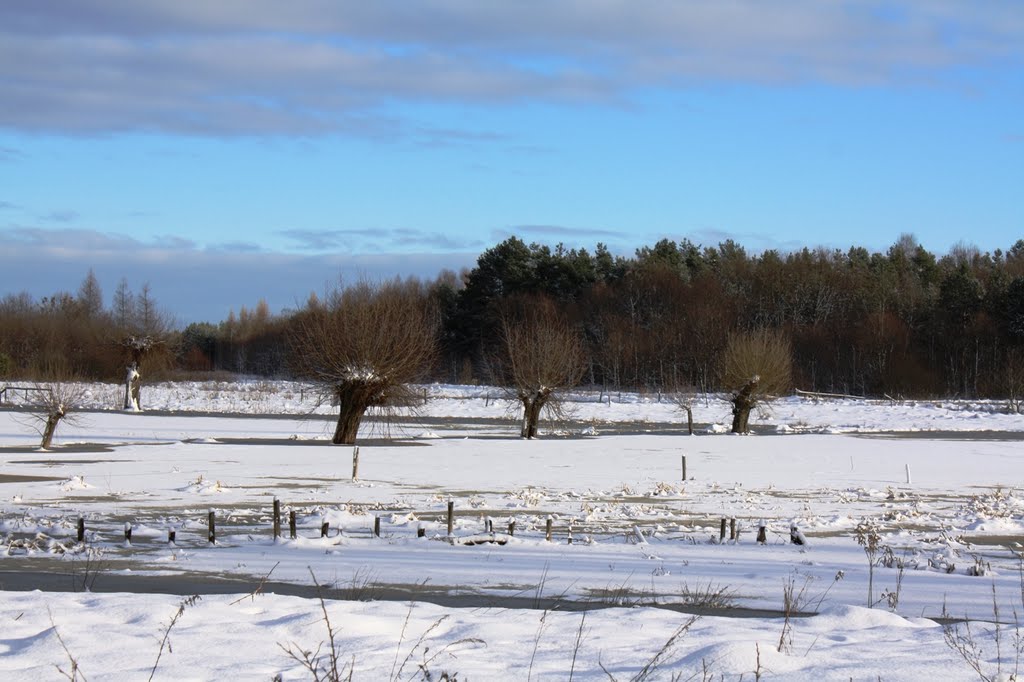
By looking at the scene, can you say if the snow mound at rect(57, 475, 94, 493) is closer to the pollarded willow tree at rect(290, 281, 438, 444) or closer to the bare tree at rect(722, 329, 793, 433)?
the pollarded willow tree at rect(290, 281, 438, 444)

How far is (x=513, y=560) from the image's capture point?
14750 millimetres

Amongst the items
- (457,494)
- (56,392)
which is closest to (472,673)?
(457,494)

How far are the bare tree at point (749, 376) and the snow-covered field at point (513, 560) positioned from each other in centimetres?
1184

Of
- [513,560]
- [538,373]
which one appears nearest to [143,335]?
[538,373]

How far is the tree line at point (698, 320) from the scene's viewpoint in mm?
77750

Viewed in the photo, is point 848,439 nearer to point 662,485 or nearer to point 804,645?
point 662,485

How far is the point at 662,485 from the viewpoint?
26156mm

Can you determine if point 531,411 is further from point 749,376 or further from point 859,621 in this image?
point 859,621

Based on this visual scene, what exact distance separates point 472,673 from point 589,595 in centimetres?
487

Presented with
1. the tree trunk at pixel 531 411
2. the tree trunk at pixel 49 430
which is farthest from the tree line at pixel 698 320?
the tree trunk at pixel 49 430

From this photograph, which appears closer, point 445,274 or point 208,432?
point 208,432

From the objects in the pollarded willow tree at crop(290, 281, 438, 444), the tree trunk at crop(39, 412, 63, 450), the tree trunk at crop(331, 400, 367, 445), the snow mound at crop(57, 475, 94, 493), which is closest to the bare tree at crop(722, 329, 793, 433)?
the pollarded willow tree at crop(290, 281, 438, 444)

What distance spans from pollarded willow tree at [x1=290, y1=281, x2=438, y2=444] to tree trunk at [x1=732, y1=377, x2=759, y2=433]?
56.0 ft

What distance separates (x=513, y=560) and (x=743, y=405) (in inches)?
1553
